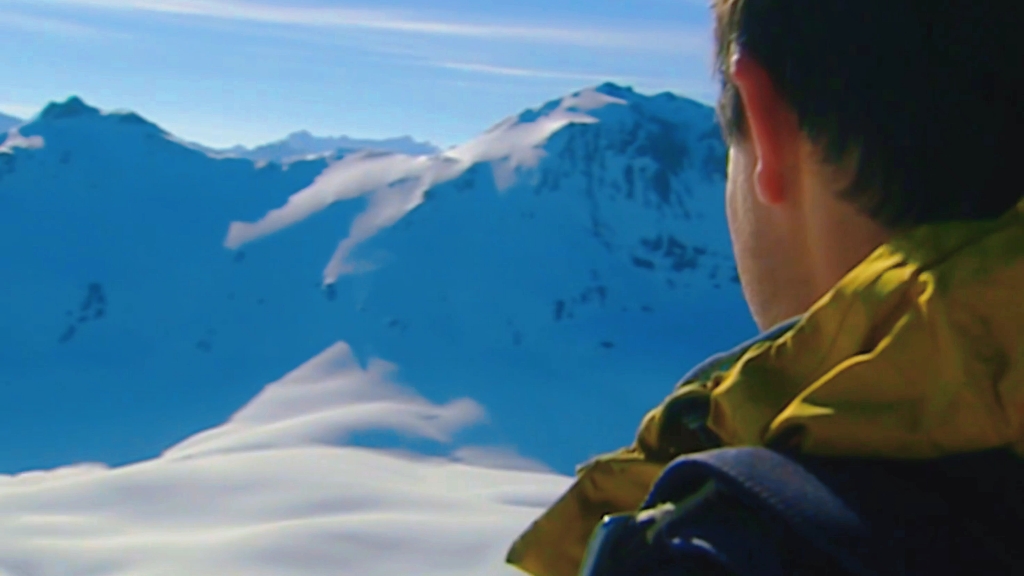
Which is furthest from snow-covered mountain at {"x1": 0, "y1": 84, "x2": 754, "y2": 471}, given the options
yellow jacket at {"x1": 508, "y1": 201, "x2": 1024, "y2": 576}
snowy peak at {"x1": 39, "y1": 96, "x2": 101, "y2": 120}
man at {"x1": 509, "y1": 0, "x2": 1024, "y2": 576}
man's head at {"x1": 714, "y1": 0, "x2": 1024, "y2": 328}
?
yellow jacket at {"x1": 508, "y1": 201, "x2": 1024, "y2": 576}

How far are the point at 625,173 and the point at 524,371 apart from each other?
1281 inches

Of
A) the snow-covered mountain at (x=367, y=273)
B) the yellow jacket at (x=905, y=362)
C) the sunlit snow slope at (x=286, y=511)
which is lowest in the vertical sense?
the yellow jacket at (x=905, y=362)

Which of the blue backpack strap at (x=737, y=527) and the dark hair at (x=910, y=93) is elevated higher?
the dark hair at (x=910, y=93)

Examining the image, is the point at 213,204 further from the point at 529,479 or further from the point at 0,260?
the point at 529,479

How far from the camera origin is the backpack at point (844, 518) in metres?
1.02

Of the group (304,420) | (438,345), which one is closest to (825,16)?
(304,420)

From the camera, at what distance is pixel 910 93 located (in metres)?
1.27

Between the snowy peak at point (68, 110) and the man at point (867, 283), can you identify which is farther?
the snowy peak at point (68, 110)

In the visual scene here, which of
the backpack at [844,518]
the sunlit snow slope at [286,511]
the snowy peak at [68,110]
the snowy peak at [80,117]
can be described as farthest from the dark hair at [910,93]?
the snowy peak at [68,110]

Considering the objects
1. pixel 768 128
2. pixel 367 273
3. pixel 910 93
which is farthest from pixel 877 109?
pixel 367 273

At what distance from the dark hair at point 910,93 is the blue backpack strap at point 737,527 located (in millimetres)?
428

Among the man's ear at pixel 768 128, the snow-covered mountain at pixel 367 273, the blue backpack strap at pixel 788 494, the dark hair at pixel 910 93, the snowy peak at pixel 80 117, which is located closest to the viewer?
the blue backpack strap at pixel 788 494

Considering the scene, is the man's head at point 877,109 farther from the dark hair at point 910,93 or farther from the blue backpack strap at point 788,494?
the blue backpack strap at point 788,494

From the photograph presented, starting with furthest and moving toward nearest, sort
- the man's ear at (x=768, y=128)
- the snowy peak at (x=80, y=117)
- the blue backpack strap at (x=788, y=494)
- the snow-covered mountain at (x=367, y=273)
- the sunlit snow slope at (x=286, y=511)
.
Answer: the snowy peak at (x=80, y=117) < the snow-covered mountain at (x=367, y=273) < the sunlit snow slope at (x=286, y=511) < the man's ear at (x=768, y=128) < the blue backpack strap at (x=788, y=494)
